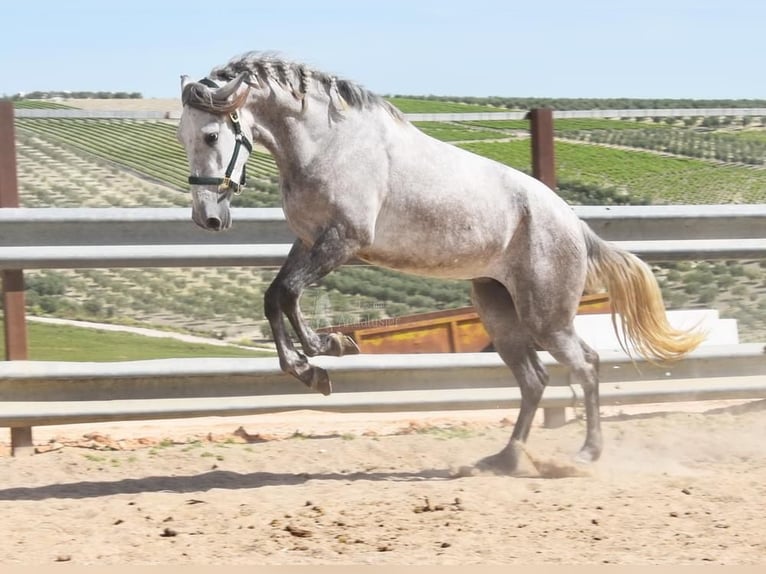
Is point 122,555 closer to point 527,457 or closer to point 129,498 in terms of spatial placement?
point 129,498

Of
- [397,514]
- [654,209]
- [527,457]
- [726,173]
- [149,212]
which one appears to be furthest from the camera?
[726,173]

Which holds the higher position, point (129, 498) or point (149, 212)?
point (149, 212)

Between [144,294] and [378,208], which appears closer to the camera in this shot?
[378,208]

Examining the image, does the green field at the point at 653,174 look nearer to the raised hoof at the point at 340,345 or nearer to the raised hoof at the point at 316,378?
the raised hoof at the point at 340,345

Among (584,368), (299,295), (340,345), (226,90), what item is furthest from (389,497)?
(226,90)

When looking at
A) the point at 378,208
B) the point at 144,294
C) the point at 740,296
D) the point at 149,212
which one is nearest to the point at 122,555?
the point at 378,208

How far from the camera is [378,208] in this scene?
5.54m

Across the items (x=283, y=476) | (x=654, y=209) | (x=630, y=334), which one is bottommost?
(x=283, y=476)

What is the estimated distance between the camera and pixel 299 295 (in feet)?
17.5

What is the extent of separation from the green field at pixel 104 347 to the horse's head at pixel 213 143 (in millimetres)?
4754

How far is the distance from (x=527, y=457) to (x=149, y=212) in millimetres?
2455

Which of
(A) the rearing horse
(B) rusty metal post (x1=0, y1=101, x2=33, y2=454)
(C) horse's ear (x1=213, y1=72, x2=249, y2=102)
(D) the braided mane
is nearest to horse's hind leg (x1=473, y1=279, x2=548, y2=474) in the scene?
(A) the rearing horse

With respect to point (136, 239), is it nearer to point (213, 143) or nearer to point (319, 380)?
point (213, 143)

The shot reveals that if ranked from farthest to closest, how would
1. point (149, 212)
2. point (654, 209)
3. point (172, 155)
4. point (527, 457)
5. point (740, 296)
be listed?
point (740, 296) < point (172, 155) < point (654, 209) < point (149, 212) < point (527, 457)
